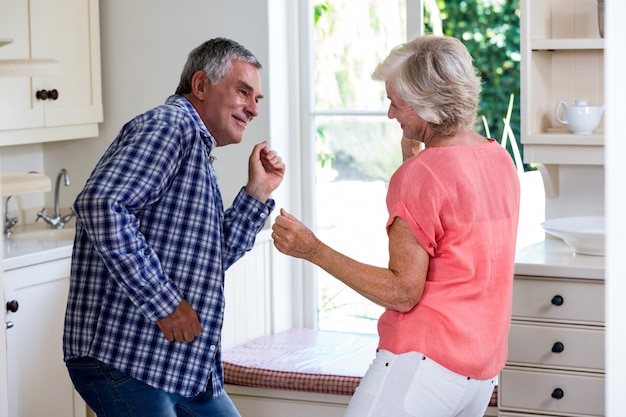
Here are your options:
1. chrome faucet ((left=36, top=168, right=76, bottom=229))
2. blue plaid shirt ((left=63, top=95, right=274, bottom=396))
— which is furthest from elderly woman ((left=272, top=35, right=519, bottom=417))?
chrome faucet ((left=36, top=168, right=76, bottom=229))

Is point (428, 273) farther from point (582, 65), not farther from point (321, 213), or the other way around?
point (321, 213)

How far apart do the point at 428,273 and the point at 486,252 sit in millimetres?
114

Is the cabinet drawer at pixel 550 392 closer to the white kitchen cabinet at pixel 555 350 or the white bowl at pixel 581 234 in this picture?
the white kitchen cabinet at pixel 555 350

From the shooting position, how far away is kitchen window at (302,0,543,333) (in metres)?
3.72

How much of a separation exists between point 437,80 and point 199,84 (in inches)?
21.7

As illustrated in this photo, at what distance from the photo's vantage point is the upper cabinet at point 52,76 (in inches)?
133

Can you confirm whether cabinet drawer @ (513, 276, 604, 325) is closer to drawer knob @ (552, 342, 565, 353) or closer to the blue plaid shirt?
drawer knob @ (552, 342, 565, 353)

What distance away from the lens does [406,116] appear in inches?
68.5

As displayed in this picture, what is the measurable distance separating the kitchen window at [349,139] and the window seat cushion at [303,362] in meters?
0.25

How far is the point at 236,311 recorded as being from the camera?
11.7 feet

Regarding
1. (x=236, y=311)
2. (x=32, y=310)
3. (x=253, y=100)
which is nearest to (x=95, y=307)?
(x=253, y=100)

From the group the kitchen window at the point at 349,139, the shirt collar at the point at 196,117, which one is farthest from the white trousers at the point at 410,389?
the kitchen window at the point at 349,139

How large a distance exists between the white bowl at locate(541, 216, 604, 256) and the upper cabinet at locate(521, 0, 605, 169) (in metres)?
0.20

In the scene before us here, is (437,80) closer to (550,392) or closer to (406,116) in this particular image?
(406,116)
